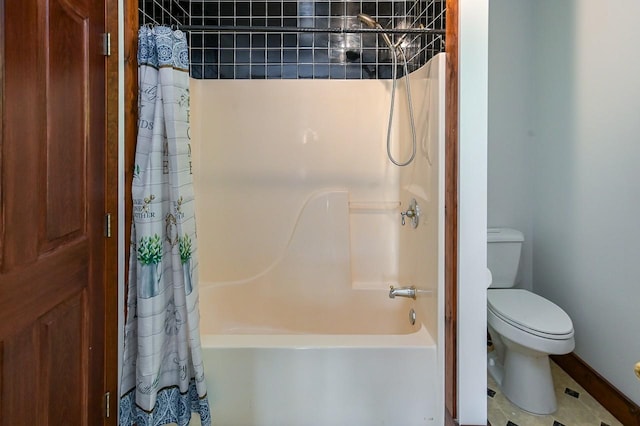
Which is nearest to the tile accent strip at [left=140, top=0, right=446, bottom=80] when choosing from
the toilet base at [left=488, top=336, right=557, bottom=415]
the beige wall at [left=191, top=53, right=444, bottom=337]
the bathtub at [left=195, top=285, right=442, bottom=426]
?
the beige wall at [left=191, top=53, right=444, bottom=337]

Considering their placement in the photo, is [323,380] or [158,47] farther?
[323,380]

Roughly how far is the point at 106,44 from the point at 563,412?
8.59 ft

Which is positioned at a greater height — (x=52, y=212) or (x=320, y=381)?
(x=52, y=212)

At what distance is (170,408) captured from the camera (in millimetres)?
1377

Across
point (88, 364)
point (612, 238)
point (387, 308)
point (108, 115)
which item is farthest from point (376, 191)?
point (88, 364)

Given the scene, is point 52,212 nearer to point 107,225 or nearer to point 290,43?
point 107,225

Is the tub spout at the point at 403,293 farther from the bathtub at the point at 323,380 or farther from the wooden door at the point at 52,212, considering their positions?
the wooden door at the point at 52,212

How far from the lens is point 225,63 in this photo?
231 cm

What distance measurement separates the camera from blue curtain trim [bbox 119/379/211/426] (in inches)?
52.5

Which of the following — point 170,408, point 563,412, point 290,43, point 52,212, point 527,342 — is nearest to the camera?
point 52,212

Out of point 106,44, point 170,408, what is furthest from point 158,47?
point 170,408

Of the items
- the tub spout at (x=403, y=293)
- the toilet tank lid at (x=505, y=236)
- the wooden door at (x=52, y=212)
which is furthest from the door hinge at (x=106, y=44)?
the toilet tank lid at (x=505, y=236)

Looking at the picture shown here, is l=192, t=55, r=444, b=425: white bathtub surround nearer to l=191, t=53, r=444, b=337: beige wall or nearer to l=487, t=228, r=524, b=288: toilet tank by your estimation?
l=191, t=53, r=444, b=337: beige wall

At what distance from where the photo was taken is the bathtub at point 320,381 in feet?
4.89
